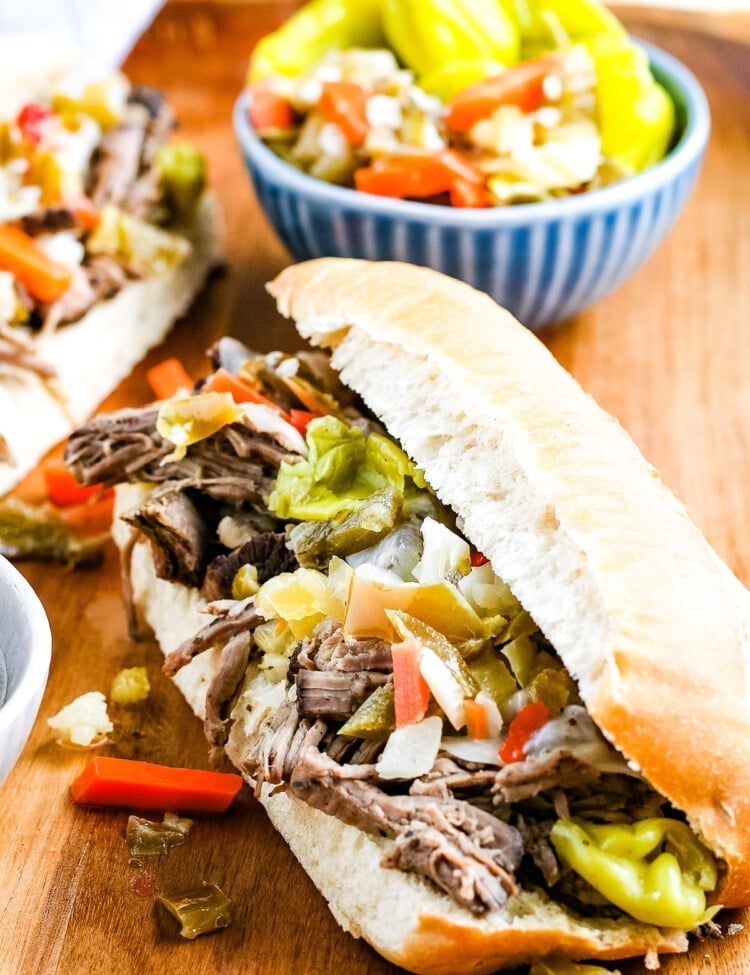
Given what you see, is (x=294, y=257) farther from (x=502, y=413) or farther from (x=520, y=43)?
(x=502, y=413)

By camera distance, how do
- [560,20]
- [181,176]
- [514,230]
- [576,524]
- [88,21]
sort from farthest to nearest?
[88,21] < [181,176] < [560,20] < [514,230] < [576,524]

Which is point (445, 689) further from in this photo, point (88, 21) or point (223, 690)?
point (88, 21)

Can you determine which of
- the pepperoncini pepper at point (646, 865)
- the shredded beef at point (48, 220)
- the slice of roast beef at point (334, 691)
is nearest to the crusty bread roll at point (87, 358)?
the shredded beef at point (48, 220)

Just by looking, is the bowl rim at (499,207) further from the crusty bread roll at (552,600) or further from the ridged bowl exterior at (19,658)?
the ridged bowl exterior at (19,658)

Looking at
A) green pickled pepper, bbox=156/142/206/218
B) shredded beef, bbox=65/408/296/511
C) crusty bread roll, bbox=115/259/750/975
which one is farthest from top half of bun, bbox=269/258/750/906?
green pickled pepper, bbox=156/142/206/218

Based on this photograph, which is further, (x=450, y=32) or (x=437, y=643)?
(x=450, y=32)

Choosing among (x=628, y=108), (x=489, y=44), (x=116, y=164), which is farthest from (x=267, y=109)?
(x=628, y=108)
